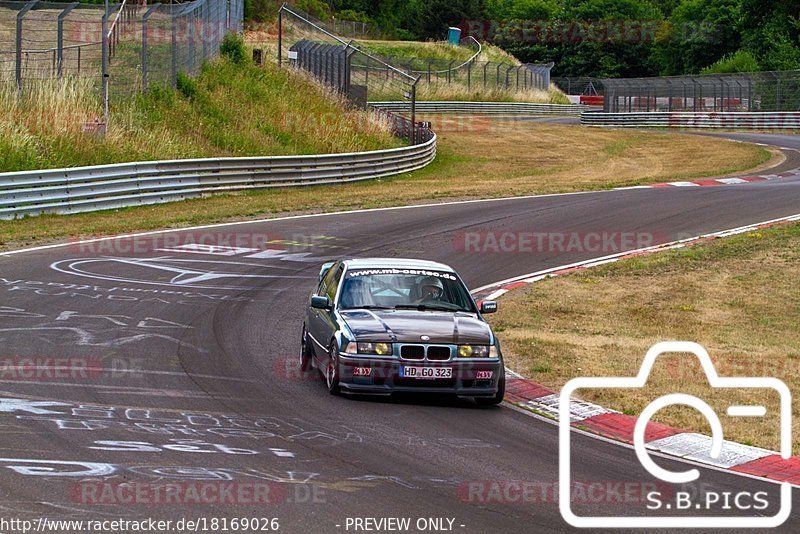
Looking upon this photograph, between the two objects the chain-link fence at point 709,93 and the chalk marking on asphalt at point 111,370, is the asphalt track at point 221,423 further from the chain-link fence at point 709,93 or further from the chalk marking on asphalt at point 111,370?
the chain-link fence at point 709,93

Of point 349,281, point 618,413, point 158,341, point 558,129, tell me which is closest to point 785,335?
point 618,413

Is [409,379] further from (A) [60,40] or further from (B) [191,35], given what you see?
(B) [191,35]

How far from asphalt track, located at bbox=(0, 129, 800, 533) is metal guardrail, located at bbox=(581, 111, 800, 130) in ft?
150

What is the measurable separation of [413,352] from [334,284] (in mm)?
2084

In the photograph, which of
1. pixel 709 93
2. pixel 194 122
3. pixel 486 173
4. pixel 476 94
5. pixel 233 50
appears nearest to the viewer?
pixel 194 122

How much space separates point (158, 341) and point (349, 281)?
8.11 ft

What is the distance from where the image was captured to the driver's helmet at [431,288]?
12266 mm

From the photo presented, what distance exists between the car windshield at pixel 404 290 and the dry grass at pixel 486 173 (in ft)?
34.8

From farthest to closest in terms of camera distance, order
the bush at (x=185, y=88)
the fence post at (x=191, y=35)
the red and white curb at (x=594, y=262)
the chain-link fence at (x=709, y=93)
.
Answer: the chain-link fence at (x=709, y=93) → the fence post at (x=191, y=35) → the bush at (x=185, y=88) → the red and white curb at (x=594, y=262)

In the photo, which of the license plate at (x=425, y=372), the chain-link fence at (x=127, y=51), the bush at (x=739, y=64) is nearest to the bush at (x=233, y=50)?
the chain-link fence at (x=127, y=51)

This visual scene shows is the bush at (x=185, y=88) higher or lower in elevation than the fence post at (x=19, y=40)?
lower

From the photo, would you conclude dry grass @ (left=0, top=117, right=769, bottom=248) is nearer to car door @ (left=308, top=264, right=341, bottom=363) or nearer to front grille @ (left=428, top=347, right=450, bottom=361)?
car door @ (left=308, top=264, right=341, bottom=363)

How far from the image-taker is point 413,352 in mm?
10953

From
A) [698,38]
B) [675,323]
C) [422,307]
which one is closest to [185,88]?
[675,323]
